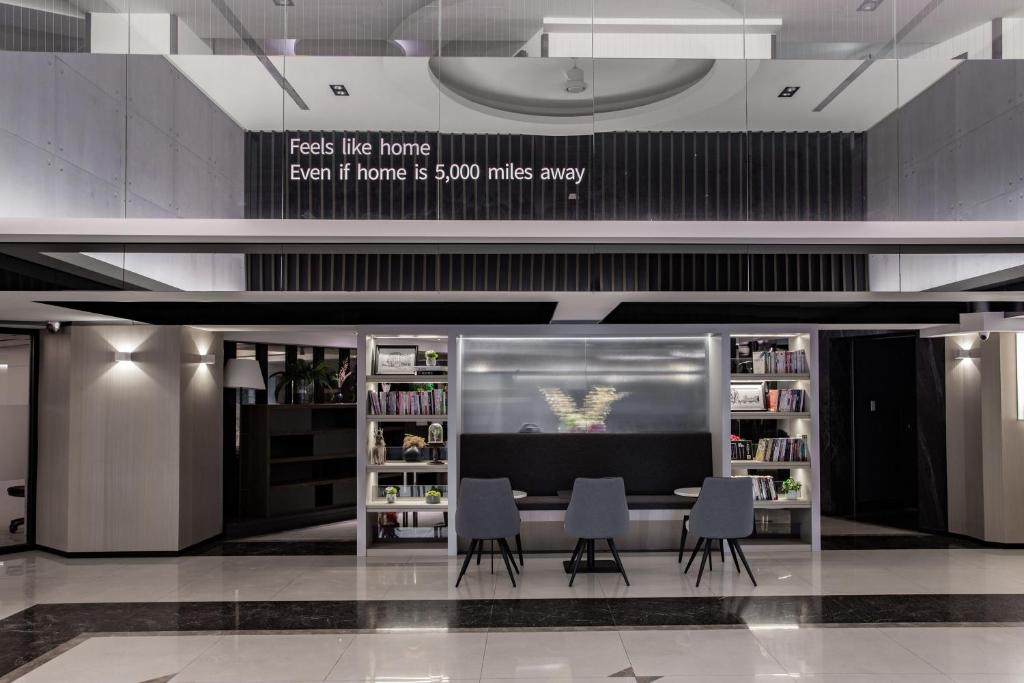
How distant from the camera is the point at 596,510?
717 cm

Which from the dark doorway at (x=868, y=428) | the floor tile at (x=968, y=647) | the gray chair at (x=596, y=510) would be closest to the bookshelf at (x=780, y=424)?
the dark doorway at (x=868, y=428)

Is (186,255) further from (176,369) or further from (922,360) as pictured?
(922,360)

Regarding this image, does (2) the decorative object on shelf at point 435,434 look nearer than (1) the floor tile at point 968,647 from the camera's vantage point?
No

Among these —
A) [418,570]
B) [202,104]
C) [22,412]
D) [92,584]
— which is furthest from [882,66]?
[22,412]

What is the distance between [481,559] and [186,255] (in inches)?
161

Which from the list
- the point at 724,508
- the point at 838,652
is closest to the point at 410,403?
the point at 724,508

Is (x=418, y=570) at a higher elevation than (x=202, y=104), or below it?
below

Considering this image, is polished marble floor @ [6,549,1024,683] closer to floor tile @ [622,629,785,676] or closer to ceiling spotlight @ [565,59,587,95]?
floor tile @ [622,629,785,676]

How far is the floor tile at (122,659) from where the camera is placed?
4.98m

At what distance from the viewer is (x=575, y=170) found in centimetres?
539

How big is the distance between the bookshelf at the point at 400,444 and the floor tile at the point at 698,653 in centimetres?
336

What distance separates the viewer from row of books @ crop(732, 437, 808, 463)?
8.80 m

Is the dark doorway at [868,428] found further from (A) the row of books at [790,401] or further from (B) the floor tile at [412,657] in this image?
(B) the floor tile at [412,657]

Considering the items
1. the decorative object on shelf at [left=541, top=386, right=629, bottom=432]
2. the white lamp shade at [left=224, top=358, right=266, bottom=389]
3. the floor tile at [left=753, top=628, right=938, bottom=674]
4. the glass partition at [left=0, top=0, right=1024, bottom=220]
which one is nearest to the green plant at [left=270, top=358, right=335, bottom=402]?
the white lamp shade at [left=224, top=358, right=266, bottom=389]
